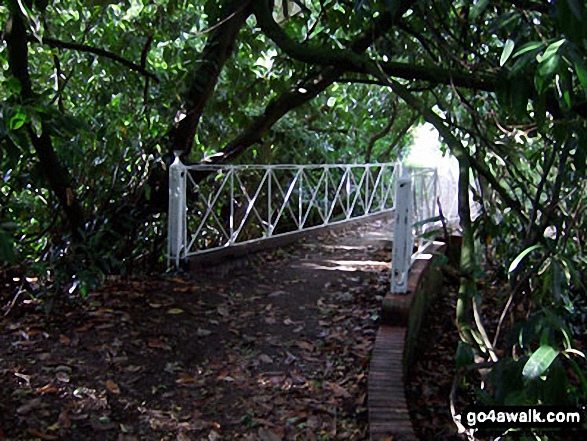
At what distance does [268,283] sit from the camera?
589 centimetres

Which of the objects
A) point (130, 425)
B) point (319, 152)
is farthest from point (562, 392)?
point (319, 152)

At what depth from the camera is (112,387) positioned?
3557 millimetres

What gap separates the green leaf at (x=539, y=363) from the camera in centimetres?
170

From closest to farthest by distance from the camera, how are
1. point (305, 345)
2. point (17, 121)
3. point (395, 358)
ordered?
1. point (17, 121)
2. point (395, 358)
3. point (305, 345)

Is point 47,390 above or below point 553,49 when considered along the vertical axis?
below

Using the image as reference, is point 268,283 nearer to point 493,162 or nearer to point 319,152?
point 493,162

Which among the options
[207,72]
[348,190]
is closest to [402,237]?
[207,72]

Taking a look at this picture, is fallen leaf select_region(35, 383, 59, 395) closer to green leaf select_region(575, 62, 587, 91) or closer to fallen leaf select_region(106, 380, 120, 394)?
fallen leaf select_region(106, 380, 120, 394)

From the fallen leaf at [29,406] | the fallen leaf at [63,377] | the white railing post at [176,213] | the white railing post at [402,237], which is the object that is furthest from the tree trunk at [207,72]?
the fallen leaf at [29,406]

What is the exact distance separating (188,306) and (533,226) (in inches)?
117

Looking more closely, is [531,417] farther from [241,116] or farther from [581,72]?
[241,116]

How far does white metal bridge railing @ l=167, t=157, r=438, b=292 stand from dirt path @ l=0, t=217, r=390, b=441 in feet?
1.58

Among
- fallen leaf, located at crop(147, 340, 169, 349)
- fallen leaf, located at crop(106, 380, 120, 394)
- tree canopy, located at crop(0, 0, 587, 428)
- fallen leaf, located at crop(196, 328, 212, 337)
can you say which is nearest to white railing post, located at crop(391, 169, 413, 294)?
tree canopy, located at crop(0, 0, 587, 428)

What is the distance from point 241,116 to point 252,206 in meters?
0.99
